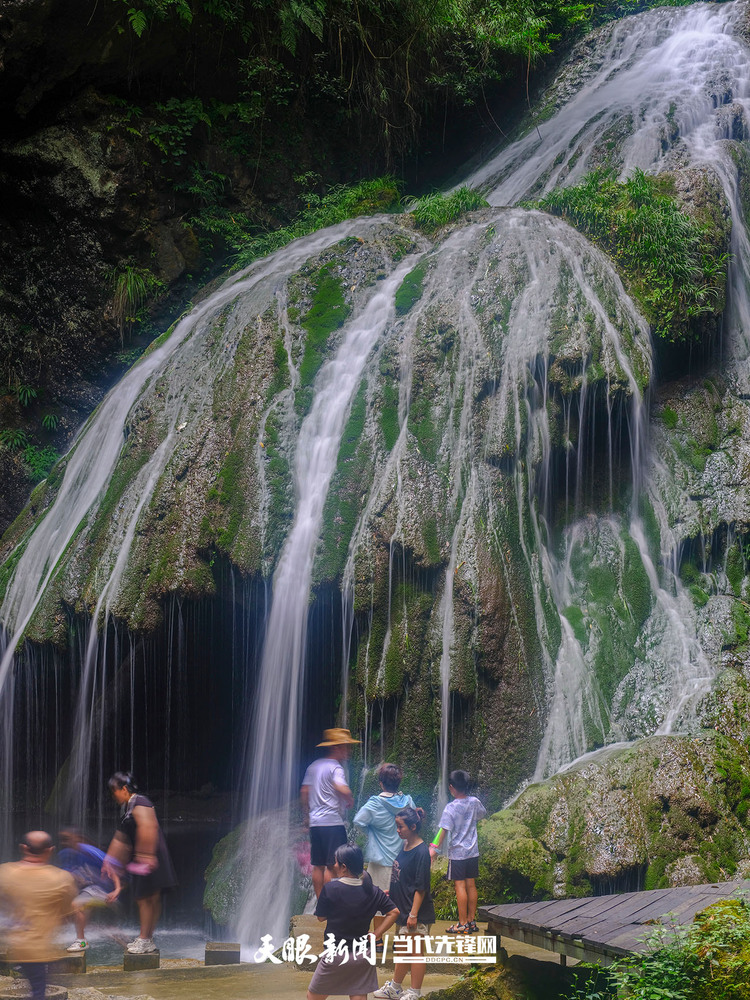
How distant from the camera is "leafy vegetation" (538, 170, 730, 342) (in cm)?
1083

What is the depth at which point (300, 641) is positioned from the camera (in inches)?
343

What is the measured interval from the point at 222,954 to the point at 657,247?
30.0 ft

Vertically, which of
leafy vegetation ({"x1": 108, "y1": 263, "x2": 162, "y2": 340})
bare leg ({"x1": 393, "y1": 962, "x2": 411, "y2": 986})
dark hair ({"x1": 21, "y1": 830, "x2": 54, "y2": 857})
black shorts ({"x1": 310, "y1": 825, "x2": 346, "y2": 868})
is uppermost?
leafy vegetation ({"x1": 108, "y1": 263, "x2": 162, "y2": 340})

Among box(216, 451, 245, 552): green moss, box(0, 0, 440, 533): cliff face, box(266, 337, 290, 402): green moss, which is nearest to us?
box(216, 451, 245, 552): green moss

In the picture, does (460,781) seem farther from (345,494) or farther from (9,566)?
(9,566)

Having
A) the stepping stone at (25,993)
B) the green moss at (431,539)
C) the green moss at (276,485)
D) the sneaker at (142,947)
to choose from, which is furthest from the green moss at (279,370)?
the stepping stone at (25,993)

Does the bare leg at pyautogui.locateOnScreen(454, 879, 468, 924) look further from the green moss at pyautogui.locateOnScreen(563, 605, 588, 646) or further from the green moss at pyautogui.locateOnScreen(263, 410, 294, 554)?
the green moss at pyautogui.locateOnScreen(263, 410, 294, 554)

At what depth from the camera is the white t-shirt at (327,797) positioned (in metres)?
6.59

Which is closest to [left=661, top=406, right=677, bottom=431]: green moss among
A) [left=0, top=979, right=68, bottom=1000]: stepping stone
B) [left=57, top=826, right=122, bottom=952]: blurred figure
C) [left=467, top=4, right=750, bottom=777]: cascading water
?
[left=467, top=4, right=750, bottom=777]: cascading water

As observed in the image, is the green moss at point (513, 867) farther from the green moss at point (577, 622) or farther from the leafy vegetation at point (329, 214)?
the leafy vegetation at point (329, 214)

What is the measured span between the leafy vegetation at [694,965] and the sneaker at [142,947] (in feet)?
12.0

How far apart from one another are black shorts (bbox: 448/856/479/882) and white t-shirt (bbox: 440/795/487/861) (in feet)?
0.09

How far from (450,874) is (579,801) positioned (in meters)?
1.73

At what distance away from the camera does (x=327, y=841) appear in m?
6.56
